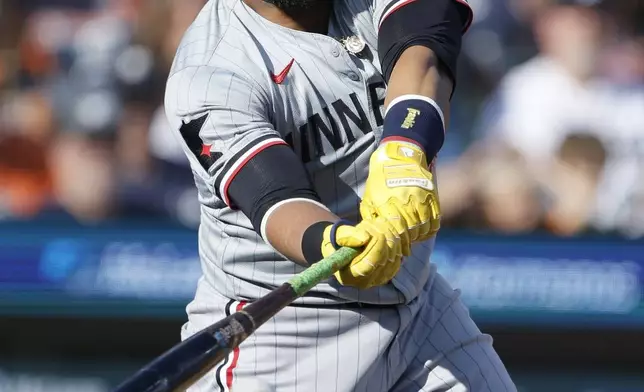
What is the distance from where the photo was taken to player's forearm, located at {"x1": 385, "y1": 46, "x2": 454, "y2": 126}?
2.39 meters

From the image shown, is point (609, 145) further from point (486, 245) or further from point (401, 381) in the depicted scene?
point (401, 381)

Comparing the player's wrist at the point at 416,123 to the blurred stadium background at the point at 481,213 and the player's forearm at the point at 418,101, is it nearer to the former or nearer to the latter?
the player's forearm at the point at 418,101

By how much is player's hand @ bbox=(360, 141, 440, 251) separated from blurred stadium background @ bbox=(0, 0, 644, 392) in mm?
2921

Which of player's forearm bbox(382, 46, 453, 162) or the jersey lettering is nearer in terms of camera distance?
player's forearm bbox(382, 46, 453, 162)

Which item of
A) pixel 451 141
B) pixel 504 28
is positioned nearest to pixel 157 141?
pixel 451 141

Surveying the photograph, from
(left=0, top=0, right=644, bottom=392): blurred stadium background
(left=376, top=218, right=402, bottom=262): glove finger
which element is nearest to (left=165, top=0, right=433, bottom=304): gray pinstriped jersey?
(left=376, top=218, right=402, bottom=262): glove finger

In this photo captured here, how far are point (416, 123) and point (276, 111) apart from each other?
13.2 inches

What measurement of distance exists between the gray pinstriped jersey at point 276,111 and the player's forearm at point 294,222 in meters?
0.17

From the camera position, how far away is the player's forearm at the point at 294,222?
2168 millimetres

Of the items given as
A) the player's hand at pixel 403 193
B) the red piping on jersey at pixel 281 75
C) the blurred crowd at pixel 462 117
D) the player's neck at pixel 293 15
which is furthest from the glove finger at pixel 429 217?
the blurred crowd at pixel 462 117

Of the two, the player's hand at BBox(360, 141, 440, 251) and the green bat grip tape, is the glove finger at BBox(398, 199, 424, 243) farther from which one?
the green bat grip tape

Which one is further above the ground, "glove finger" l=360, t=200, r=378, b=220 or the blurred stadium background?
"glove finger" l=360, t=200, r=378, b=220

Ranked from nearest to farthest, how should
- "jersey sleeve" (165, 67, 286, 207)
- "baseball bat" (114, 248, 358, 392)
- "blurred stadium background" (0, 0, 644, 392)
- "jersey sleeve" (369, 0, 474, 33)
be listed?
"baseball bat" (114, 248, 358, 392) < "jersey sleeve" (165, 67, 286, 207) < "jersey sleeve" (369, 0, 474, 33) < "blurred stadium background" (0, 0, 644, 392)

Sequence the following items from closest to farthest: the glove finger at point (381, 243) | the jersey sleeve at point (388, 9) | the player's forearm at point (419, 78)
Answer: the glove finger at point (381, 243)
the player's forearm at point (419, 78)
the jersey sleeve at point (388, 9)
